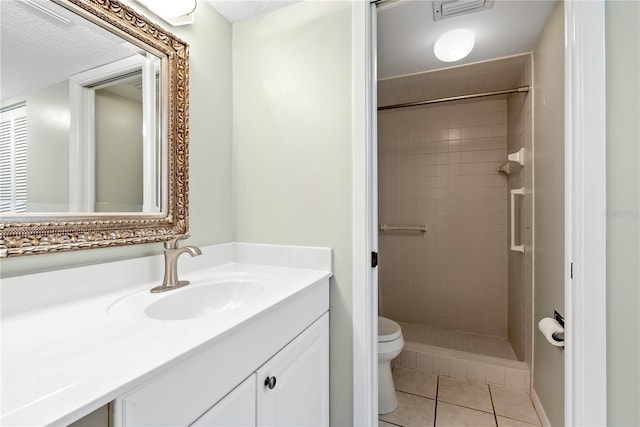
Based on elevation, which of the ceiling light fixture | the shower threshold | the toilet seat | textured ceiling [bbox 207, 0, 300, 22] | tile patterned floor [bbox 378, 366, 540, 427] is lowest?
tile patterned floor [bbox 378, 366, 540, 427]

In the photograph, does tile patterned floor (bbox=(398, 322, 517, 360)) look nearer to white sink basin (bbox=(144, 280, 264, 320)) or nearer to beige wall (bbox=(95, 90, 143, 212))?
white sink basin (bbox=(144, 280, 264, 320))

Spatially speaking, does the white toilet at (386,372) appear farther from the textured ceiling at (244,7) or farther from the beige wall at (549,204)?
the textured ceiling at (244,7)

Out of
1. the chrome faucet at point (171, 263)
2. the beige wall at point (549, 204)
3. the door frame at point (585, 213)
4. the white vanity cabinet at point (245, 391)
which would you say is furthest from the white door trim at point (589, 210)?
the chrome faucet at point (171, 263)

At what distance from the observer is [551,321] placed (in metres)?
1.25

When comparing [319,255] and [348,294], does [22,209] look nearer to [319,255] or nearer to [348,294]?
[319,255]

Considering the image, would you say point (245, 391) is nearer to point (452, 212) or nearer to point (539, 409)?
point (539, 409)

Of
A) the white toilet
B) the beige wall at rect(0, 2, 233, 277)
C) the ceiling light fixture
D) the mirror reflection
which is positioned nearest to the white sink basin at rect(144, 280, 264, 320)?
A: the beige wall at rect(0, 2, 233, 277)

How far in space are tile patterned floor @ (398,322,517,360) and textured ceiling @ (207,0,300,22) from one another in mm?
2392

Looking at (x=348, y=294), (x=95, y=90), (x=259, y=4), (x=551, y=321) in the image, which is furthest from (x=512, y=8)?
(x=95, y=90)

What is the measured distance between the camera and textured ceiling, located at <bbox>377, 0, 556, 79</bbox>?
1410mm

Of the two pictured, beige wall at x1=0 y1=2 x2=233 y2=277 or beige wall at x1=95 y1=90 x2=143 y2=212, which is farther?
beige wall at x1=0 y1=2 x2=233 y2=277

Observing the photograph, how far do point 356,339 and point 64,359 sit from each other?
3.08 feet

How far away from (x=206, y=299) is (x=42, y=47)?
0.90 metres

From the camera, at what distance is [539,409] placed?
1.58 m
